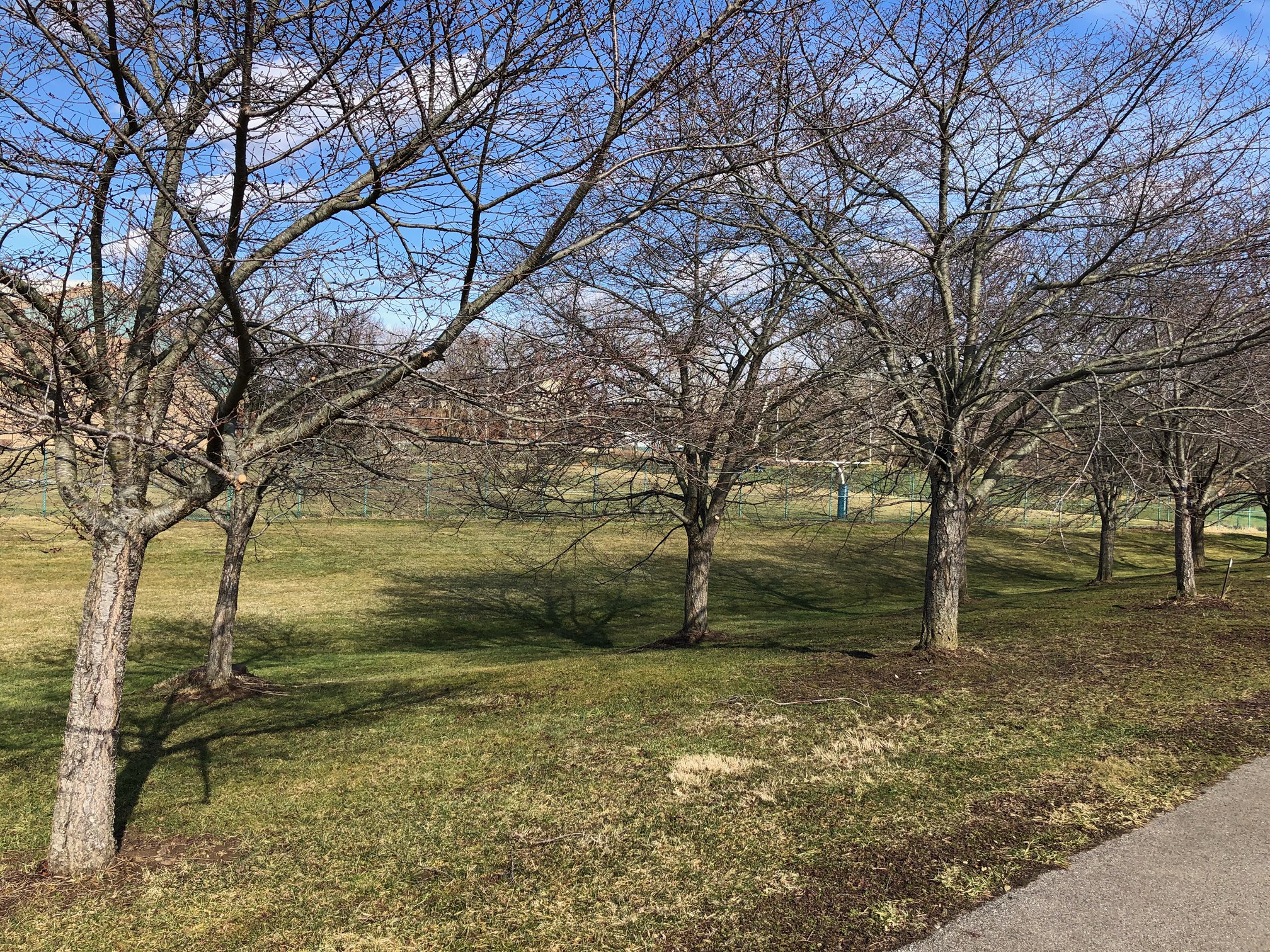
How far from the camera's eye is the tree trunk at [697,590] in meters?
13.9

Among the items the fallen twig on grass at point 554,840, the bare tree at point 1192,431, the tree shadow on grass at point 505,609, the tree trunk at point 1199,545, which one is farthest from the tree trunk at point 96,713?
the tree trunk at point 1199,545

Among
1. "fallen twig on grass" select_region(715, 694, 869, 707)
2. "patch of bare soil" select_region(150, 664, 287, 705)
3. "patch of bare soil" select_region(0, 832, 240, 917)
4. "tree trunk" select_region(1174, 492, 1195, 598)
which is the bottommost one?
"patch of bare soil" select_region(150, 664, 287, 705)

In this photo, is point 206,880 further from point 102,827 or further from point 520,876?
point 520,876

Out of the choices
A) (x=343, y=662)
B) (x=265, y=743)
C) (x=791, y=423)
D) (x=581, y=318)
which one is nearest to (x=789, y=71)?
(x=791, y=423)

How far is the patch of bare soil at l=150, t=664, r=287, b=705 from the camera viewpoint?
10.7 meters

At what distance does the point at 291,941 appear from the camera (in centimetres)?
449

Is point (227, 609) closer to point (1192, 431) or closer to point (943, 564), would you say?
point (943, 564)

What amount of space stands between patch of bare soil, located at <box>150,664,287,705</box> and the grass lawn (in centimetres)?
26

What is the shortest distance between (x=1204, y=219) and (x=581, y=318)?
20.7 feet

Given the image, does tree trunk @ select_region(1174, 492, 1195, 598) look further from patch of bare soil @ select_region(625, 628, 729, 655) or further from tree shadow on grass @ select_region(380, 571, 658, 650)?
tree shadow on grass @ select_region(380, 571, 658, 650)

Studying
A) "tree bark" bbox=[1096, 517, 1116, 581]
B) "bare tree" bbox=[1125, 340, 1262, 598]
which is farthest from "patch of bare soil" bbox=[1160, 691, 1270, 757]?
"tree bark" bbox=[1096, 517, 1116, 581]

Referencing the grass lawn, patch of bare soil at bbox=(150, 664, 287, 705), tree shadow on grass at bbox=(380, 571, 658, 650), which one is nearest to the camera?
the grass lawn

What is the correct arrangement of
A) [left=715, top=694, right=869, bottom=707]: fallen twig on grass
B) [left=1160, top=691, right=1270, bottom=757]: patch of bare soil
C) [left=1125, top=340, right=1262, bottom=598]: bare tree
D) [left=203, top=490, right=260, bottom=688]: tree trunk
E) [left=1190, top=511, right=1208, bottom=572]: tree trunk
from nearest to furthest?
[left=1160, top=691, right=1270, bottom=757]: patch of bare soil
[left=715, top=694, right=869, bottom=707]: fallen twig on grass
[left=1125, top=340, right=1262, bottom=598]: bare tree
[left=203, top=490, right=260, bottom=688]: tree trunk
[left=1190, top=511, right=1208, bottom=572]: tree trunk

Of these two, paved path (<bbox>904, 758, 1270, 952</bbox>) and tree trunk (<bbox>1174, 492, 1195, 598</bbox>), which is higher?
tree trunk (<bbox>1174, 492, 1195, 598</bbox>)
